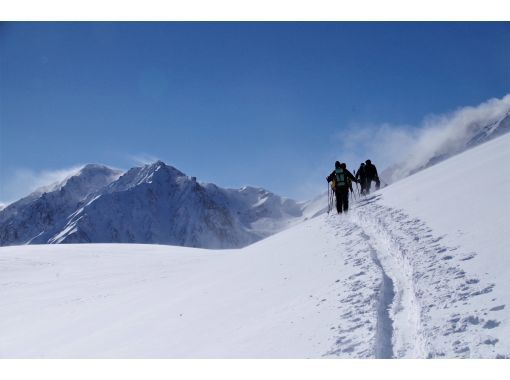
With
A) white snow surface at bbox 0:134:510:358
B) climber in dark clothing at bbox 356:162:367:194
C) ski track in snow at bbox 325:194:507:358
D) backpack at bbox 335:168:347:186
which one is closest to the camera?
ski track in snow at bbox 325:194:507:358

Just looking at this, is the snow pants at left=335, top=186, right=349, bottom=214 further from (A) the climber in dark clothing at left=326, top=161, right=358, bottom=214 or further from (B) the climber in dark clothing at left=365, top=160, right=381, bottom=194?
(B) the climber in dark clothing at left=365, top=160, right=381, bottom=194

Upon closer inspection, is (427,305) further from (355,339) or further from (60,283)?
(60,283)

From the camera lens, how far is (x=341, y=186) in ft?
69.2

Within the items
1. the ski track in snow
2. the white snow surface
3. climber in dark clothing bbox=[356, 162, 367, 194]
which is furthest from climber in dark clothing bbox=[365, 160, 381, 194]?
the ski track in snow

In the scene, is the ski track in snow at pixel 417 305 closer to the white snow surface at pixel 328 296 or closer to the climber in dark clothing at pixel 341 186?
the white snow surface at pixel 328 296

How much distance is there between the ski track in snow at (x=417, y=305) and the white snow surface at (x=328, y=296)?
0.08ft

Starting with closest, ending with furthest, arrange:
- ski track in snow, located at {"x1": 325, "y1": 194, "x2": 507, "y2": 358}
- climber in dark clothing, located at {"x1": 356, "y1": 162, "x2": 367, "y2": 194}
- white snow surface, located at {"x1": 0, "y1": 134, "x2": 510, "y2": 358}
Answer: ski track in snow, located at {"x1": 325, "y1": 194, "x2": 507, "y2": 358}, white snow surface, located at {"x1": 0, "y1": 134, "x2": 510, "y2": 358}, climber in dark clothing, located at {"x1": 356, "y1": 162, "x2": 367, "y2": 194}

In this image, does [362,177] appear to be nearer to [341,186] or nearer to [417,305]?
[341,186]

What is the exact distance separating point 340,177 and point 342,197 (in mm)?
924

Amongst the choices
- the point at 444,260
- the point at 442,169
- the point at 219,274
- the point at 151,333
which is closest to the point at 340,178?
the point at 442,169

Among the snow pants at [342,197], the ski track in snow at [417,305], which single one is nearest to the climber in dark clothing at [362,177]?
the snow pants at [342,197]

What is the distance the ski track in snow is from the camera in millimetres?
6582

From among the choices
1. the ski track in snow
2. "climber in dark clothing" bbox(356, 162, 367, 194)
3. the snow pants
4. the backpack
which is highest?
"climber in dark clothing" bbox(356, 162, 367, 194)

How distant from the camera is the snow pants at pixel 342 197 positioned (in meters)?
21.1
